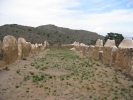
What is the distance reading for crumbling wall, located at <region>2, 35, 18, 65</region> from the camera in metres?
14.4

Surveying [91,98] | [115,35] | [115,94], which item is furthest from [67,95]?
[115,35]

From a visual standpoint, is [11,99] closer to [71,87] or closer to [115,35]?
[71,87]

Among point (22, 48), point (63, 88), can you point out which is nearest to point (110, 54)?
point (63, 88)

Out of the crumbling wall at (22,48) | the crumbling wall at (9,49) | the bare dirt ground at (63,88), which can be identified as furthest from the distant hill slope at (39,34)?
the bare dirt ground at (63,88)

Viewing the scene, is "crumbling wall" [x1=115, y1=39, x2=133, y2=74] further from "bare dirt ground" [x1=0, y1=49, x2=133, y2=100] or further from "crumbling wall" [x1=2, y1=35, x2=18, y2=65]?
"crumbling wall" [x1=2, y1=35, x2=18, y2=65]

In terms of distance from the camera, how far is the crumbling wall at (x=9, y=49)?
47.3 feet

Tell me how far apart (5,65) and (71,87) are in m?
6.53

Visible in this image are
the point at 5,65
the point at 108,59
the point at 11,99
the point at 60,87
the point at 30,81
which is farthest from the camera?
the point at 108,59

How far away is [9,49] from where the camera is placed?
14.8 m

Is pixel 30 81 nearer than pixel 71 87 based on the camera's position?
No

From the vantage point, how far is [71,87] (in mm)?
9836

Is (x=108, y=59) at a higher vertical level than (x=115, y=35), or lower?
lower

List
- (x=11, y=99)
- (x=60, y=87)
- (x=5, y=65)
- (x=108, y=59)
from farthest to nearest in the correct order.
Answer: (x=108, y=59)
(x=5, y=65)
(x=60, y=87)
(x=11, y=99)

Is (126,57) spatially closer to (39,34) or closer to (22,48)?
(22,48)
